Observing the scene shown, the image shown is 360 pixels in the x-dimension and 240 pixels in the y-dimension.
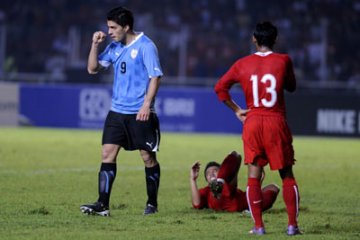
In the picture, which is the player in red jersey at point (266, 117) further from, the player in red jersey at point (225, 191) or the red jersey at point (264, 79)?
the player in red jersey at point (225, 191)

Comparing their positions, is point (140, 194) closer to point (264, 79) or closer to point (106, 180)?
point (106, 180)

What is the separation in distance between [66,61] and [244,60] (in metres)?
23.5

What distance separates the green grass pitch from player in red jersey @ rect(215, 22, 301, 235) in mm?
327

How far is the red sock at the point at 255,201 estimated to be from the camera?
26.8ft

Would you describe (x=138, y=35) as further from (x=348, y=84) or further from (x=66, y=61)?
(x=66, y=61)

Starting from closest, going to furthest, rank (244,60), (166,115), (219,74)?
(244,60)
(166,115)
(219,74)

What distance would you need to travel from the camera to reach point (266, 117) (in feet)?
26.6

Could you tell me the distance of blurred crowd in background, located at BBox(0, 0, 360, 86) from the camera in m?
29.3

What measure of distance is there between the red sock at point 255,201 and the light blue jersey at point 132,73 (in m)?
1.78

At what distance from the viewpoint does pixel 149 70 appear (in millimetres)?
9484

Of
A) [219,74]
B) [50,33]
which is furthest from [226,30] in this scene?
[50,33]

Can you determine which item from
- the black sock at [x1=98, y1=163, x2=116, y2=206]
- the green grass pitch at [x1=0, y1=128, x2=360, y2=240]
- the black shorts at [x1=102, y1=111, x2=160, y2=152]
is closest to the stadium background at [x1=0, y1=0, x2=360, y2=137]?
the green grass pitch at [x1=0, y1=128, x2=360, y2=240]

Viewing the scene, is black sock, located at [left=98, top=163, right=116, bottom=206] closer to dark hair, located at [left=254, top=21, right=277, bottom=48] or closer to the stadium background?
dark hair, located at [left=254, top=21, right=277, bottom=48]

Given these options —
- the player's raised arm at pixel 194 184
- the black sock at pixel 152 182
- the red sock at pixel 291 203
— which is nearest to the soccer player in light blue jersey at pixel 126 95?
the black sock at pixel 152 182
